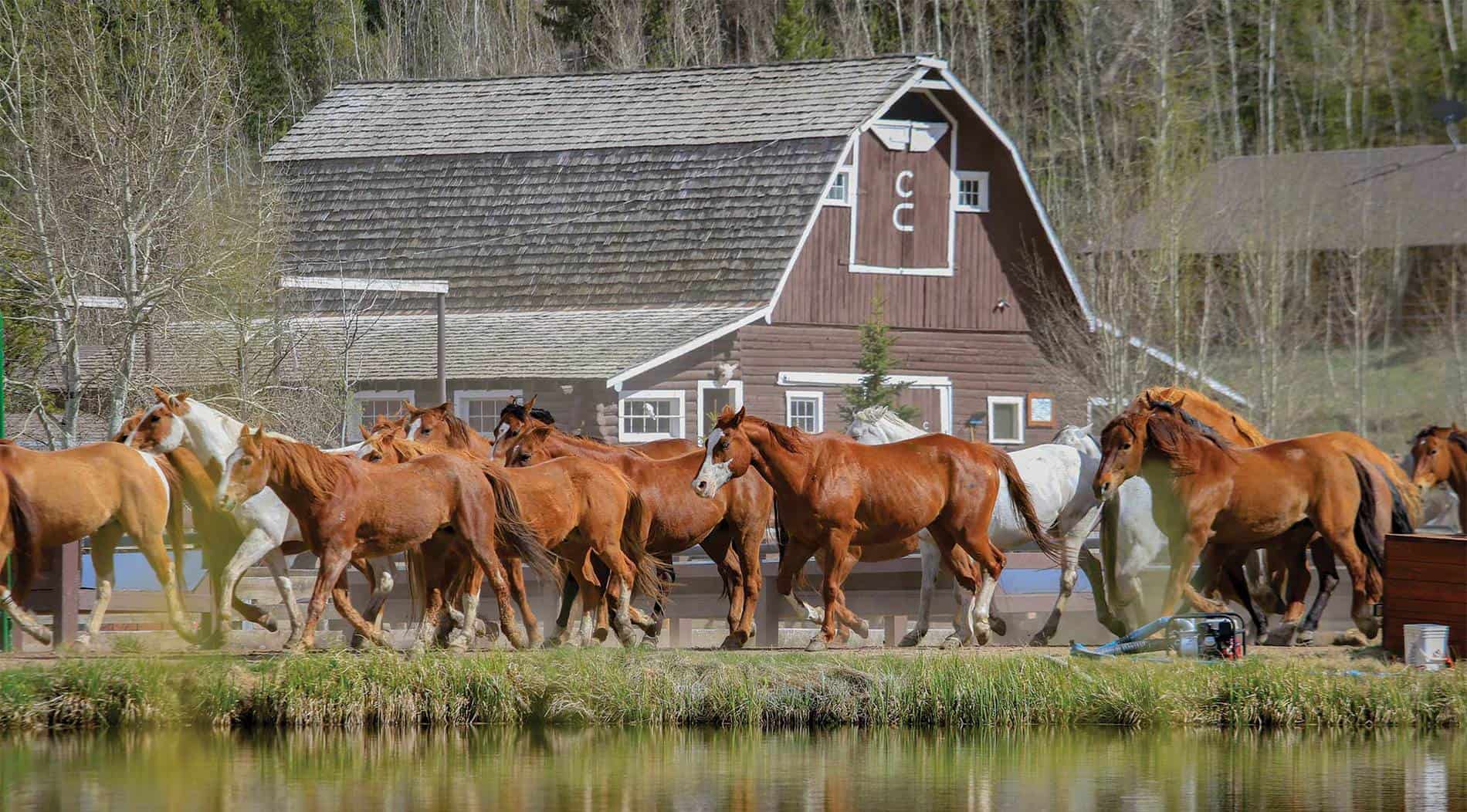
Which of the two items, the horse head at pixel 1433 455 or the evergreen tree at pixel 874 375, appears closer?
the horse head at pixel 1433 455

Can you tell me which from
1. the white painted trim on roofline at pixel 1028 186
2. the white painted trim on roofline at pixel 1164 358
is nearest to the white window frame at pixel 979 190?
the white painted trim on roofline at pixel 1028 186

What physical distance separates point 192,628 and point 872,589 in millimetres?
5748

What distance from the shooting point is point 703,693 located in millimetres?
13625

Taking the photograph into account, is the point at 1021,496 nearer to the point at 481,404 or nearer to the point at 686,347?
the point at 686,347

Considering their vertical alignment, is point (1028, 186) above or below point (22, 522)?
above

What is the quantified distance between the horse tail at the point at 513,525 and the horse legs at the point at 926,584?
3150 millimetres

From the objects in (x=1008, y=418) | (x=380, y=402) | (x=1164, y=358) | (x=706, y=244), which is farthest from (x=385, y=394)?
(x=1164, y=358)

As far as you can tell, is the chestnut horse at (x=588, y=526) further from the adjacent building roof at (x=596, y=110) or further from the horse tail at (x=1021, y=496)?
the adjacent building roof at (x=596, y=110)

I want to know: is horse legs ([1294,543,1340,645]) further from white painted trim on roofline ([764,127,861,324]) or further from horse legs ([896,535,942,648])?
white painted trim on roofline ([764,127,861,324])

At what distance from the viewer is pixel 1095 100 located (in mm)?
52656

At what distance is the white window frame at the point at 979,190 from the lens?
35969mm

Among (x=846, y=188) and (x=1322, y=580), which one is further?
(x=846, y=188)

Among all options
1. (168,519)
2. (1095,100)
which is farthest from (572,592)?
(1095,100)

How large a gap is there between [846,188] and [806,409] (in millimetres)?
3885
